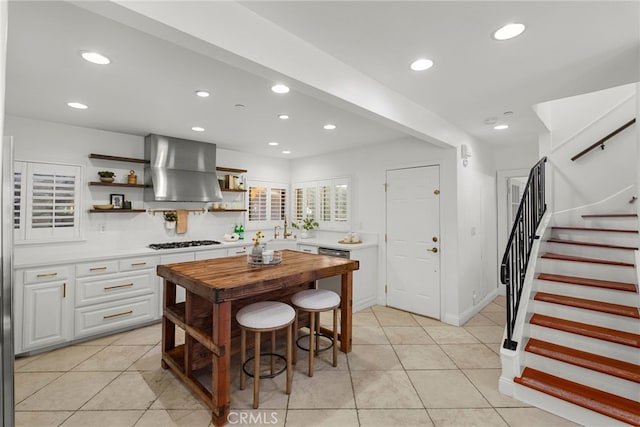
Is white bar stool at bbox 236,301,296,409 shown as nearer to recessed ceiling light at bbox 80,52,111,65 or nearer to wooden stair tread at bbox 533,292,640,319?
recessed ceiling light at bbox 80,52,111,65

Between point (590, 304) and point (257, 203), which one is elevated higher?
point (257, 203)

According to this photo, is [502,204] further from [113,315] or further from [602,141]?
[113,315]

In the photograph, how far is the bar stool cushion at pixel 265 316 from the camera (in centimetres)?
222

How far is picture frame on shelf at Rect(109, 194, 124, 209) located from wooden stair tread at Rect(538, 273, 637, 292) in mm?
5005

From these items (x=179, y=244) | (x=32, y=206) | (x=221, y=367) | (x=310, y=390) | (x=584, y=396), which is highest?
(x=32, y=206)

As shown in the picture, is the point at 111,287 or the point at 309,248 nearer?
the point at 111,287

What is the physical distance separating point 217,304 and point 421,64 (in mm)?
2255

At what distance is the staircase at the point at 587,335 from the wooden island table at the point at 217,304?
1.64 metres

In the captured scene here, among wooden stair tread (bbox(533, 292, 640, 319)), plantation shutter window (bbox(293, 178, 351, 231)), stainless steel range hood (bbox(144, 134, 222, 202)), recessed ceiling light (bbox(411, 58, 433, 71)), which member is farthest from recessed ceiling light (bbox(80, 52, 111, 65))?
wooden stair tread (bbox(533, 292, 640, 319))

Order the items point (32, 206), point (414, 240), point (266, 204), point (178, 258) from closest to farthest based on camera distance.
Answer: point (32, 206), point (178, 258), point (414, 240), point (266, 204)

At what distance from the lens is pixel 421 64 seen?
2.22 m

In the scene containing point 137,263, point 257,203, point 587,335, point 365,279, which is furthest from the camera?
point 257,203

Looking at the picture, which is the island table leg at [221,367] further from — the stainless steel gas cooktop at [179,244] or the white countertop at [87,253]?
the stainless steel gas cooktop at [179,244]

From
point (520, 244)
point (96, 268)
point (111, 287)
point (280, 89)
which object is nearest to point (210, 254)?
point (111, 287)
